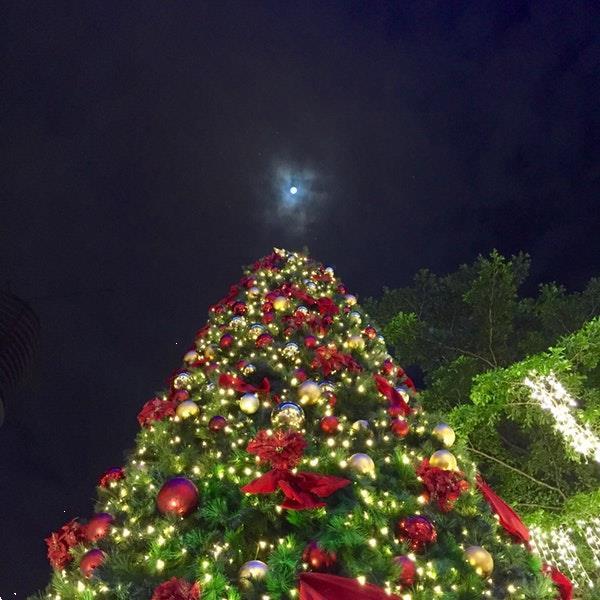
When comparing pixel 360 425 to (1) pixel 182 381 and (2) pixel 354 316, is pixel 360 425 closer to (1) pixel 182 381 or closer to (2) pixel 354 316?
(1) pixel 182 381

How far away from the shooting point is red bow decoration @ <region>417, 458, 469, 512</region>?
8.68 ft

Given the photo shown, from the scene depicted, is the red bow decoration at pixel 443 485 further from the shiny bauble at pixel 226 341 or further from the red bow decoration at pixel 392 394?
the shiny bauble at pixel 226 341

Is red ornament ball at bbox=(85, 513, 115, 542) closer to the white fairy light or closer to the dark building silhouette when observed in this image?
the white fairy light

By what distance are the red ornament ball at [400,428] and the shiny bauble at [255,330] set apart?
1376mm

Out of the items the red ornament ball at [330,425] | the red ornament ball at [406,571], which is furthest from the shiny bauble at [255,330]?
the red ornament ball at [406,571]

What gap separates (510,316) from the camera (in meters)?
8.79

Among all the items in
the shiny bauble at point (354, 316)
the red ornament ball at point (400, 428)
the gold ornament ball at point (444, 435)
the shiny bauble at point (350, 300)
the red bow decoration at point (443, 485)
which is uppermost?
the shiny bauble at point (350, 300)

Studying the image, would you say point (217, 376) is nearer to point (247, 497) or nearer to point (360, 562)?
point (247, 497)

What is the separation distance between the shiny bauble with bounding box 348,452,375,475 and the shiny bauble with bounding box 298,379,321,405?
23.0 inches

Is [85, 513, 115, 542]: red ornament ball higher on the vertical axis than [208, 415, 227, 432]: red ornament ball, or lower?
lower

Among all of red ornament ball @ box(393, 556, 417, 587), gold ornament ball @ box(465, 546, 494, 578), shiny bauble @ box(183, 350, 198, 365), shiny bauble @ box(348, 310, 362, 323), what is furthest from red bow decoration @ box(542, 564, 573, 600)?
shiny bauble @ box(183, 350, 198, 365)

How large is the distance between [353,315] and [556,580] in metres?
2.53

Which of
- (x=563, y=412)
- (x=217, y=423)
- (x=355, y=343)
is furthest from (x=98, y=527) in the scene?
(x=563, y=412)

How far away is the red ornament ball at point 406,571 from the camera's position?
86.0 inches
